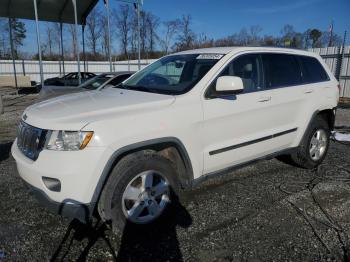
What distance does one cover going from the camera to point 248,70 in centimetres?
404

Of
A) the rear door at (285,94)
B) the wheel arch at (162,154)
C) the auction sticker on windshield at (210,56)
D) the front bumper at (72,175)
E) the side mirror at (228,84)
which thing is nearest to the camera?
the front bumper at (72,175)

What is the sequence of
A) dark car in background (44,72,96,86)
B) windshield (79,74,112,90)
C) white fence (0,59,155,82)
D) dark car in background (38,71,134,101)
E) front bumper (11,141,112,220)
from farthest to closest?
white fence (0,59,155,82) < dark car in background (44,72,96,86) < windshield (79,74,112,90) < dark car in background (38,71,134,101) < front bumper (11,141,112,220)

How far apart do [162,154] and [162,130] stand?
0.43 m

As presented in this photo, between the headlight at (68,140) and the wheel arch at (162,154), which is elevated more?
the headlight at (68,140)

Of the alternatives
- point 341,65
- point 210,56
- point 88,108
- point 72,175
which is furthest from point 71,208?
point 341,65

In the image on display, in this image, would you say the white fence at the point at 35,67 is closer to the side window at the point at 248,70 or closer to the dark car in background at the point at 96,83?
the dark car in background at the point at 96,83

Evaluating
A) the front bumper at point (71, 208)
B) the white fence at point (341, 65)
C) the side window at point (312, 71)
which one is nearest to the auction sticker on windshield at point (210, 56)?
the side window at point (312, 71)

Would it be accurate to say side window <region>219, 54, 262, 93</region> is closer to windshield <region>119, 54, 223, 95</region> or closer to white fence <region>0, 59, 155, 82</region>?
windshield <region>119, 54, 223, 95</region>

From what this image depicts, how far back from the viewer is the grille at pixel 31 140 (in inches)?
111

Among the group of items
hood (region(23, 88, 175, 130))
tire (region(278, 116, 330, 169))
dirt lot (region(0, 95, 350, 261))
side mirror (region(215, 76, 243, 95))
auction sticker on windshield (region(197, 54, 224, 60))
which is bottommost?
dirt lot (region(0, 95, 350, 261))

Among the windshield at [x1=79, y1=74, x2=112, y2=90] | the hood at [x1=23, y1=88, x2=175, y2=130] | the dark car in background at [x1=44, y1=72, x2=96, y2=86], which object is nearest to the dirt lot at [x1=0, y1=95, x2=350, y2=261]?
the hood at [x1=23, y1=88, x2=175, y2=130]

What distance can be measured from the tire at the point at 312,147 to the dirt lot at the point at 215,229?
1.62 feet

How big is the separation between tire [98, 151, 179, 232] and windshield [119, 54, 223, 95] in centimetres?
86

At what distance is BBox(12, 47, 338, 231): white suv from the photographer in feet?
8.89
